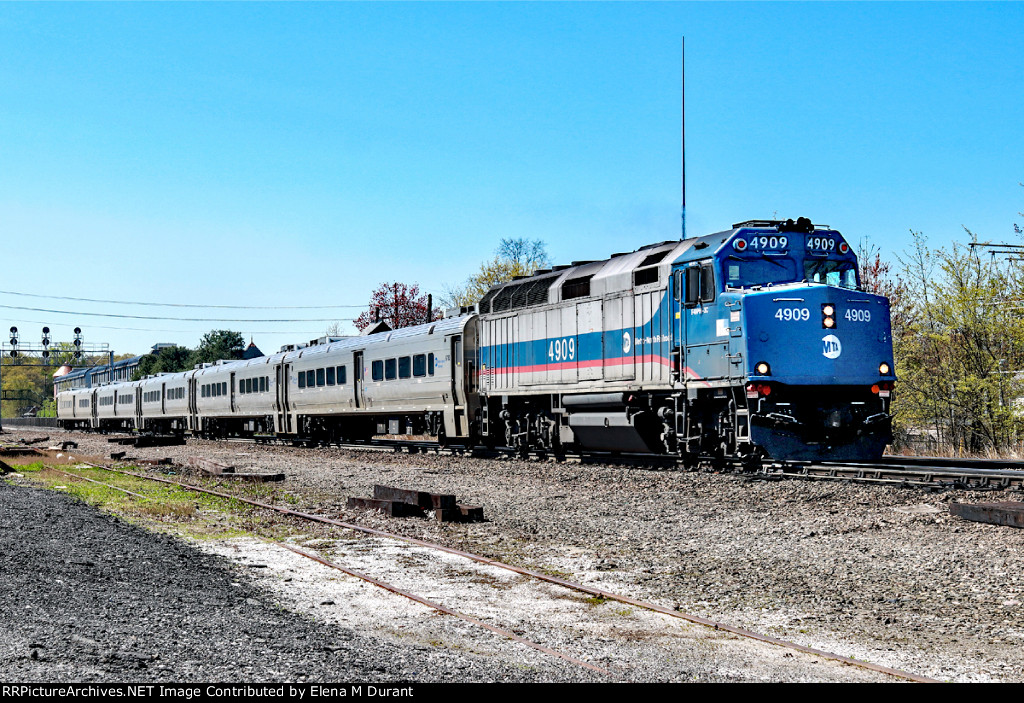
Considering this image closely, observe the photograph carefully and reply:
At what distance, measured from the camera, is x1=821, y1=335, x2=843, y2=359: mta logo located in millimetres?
15852

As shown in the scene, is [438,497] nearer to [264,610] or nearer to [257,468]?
[264,610]

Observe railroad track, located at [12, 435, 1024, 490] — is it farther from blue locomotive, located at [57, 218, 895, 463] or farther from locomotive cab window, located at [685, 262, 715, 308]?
locomotive cab window, located at [685, 262, 715, 308]

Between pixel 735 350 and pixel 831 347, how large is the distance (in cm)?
160

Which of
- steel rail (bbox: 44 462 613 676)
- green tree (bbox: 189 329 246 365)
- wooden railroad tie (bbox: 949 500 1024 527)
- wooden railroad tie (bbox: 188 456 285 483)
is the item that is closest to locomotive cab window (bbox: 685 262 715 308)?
wooden railroad tie (bbox: 949 500 1024 527)

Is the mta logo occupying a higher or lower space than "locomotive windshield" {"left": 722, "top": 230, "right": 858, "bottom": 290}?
lower

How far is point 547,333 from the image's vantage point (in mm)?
21688

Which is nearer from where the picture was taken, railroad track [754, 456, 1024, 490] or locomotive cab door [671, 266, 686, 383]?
railroad track [754, 456, 1024, 490]

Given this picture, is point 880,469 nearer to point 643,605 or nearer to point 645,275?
point 645,275

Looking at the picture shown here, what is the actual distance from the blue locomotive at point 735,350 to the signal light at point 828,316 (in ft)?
0.07

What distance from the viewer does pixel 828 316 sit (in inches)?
627

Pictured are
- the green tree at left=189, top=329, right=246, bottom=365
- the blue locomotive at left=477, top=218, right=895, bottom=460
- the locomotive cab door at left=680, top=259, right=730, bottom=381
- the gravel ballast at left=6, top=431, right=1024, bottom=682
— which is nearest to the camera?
the gravel ballast at left=6, top=431, right=1024, bottom=682

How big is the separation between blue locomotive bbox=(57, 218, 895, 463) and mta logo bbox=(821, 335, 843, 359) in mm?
19

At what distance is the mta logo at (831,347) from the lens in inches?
624

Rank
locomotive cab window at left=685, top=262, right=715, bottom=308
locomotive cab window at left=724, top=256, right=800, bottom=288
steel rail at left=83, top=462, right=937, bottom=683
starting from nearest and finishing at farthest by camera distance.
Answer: steel rail at left=83, top=462, right=937, bottom=683 → locomotive cab window at left=724, top=256, right=800, bottom=288 → locomotive cab window at left=685, top=262, right=715, bottom=308
